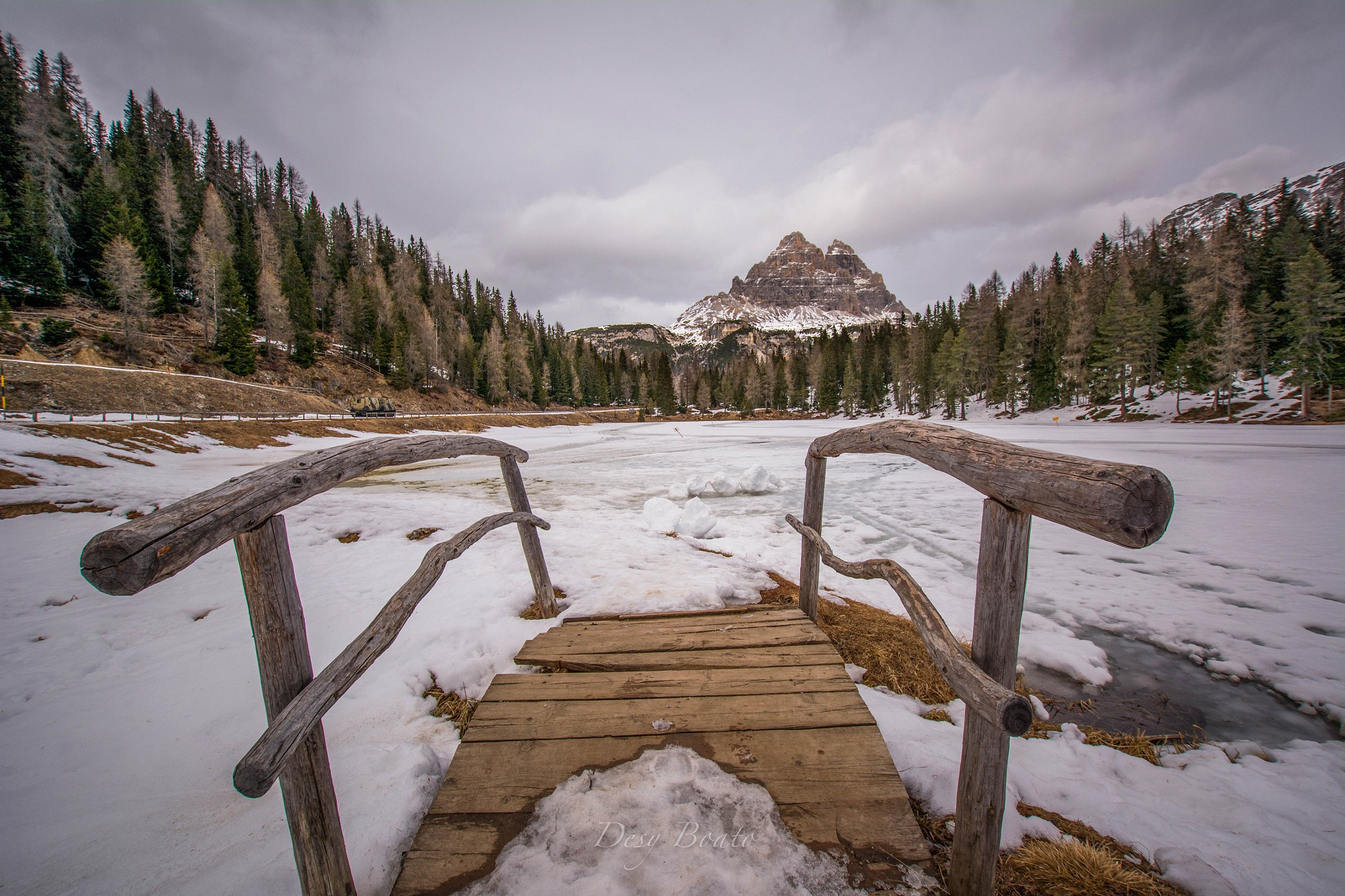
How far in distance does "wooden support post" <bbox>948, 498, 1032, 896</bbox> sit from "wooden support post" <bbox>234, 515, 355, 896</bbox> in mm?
2591

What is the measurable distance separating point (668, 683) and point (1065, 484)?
235 cm

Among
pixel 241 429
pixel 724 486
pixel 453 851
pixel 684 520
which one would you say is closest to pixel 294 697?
pixel 453 851

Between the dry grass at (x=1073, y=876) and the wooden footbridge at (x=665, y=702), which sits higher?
the wooden footbridge at (x=665, y=702)

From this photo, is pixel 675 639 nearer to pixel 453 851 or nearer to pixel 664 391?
pixel 453 851

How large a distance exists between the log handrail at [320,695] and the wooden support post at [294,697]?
0.09m

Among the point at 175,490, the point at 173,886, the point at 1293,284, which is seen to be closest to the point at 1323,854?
the point at 173,886

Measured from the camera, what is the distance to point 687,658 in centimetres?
321

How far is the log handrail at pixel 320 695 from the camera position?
148cm

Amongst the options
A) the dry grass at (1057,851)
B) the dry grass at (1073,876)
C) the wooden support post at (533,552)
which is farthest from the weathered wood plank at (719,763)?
the wooden support post at (533,552)

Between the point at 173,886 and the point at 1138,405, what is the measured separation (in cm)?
5610

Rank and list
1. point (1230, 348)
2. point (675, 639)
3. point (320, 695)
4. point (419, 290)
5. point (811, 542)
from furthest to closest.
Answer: point (419, 290), point (1230, 348), point (811, 542), point (675, 639), point (320, 695)

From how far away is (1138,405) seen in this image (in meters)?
38.5

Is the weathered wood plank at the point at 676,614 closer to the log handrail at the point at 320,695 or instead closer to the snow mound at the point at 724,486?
the log handrail at the point at 320,695

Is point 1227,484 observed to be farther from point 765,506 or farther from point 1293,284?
point 1293,284
